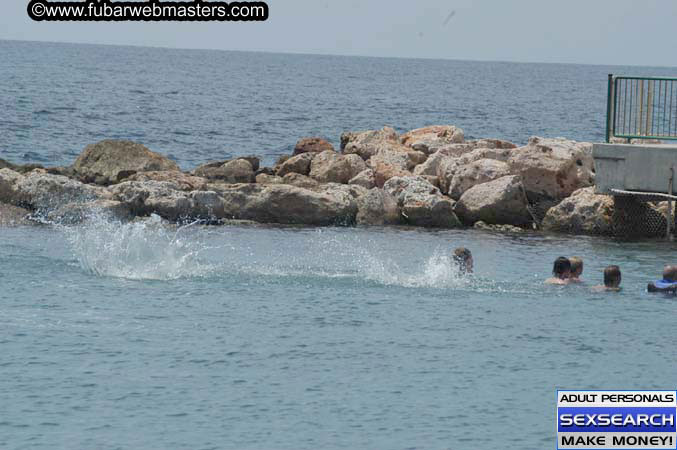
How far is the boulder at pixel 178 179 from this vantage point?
28281 mm

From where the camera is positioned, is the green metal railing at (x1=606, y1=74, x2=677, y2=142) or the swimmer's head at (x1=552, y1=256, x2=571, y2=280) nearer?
the swimmer's head at (x1=552, y1=256, x2=571, y2=280)

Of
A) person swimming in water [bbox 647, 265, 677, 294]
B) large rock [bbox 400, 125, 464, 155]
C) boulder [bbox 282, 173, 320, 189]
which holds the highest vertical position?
large rock [bbox 400, 125, 464, 155]

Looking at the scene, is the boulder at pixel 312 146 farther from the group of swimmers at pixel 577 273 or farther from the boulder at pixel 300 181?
the group of swimmers at pixel 577 273

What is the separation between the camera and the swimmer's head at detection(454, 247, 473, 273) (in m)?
19.6

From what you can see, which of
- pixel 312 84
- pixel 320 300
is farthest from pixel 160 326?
pixel 312 84

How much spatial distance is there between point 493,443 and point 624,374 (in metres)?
3.02

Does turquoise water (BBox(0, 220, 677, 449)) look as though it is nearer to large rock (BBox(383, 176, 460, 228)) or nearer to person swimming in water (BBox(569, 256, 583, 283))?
person swimming in water (BBox(569, 256, 583, 283))

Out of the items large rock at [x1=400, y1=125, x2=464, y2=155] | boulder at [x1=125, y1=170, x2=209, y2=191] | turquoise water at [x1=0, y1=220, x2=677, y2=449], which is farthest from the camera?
large rock at [x1=400, y1=125, x2=464, y2=155]

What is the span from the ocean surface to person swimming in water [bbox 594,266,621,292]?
0.89ft

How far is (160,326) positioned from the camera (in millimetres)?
16688

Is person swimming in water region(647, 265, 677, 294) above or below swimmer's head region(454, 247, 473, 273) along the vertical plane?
below

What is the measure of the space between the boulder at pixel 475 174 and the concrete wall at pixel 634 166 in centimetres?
240

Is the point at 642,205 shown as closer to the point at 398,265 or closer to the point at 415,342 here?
the point at 398,265

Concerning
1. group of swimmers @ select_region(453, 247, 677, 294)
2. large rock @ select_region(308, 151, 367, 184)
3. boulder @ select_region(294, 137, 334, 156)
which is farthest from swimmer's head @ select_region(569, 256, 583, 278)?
boulder @ select_region(294, 137, 334, 156)
